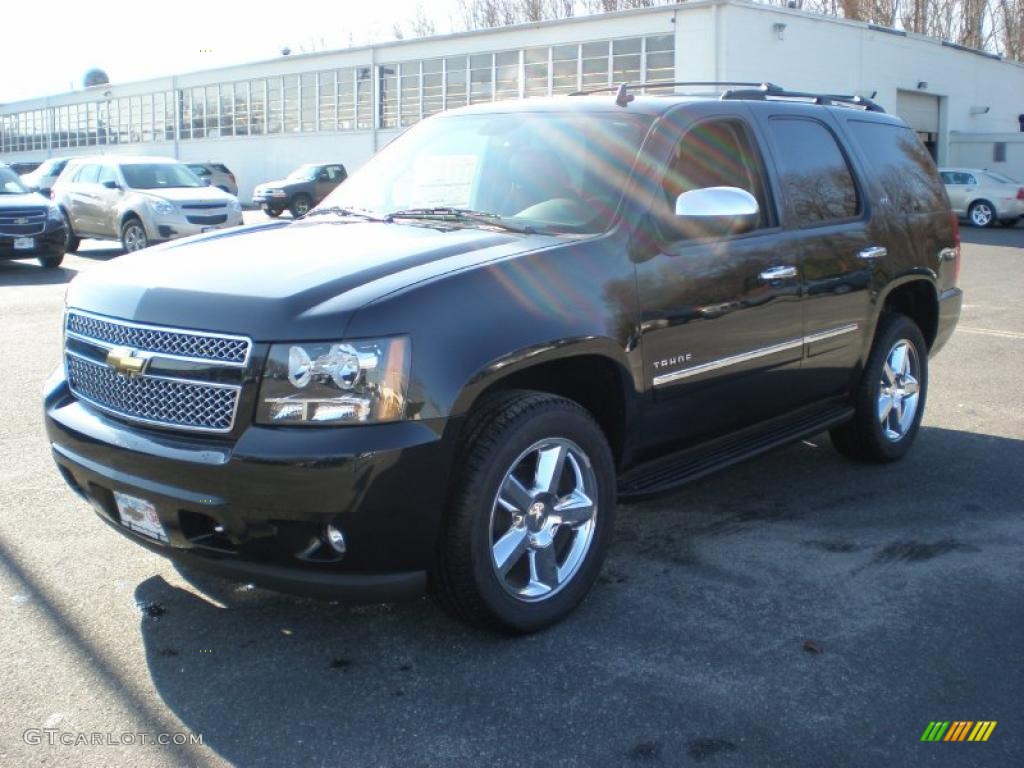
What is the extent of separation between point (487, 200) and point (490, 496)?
157cm

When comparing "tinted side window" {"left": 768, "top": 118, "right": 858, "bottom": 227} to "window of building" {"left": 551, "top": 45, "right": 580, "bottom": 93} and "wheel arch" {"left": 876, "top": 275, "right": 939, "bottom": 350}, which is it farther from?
"window of building" {"left": 551, "top": 45, "right": 580, "bottom": 93}

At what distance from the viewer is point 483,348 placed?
3.55m

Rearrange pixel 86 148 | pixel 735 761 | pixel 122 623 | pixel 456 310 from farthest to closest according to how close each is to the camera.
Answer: pixel 86 148
pixel 122 623
pixel 456 310
pixel 735 761

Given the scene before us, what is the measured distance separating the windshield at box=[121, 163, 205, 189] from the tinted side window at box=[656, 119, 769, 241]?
15.7m

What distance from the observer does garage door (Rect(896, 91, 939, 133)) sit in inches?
1480

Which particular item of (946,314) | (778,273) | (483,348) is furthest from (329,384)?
(946,314)

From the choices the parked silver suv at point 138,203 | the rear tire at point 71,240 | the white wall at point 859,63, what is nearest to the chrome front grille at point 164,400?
the parked silver suv at point 138,203

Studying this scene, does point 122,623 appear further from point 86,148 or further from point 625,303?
point 86,148

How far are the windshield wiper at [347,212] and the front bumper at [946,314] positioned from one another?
355cm

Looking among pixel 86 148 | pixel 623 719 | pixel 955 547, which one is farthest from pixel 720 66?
pixel 86 148

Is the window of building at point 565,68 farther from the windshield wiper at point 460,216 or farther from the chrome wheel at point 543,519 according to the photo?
the chrome wheel at point 543,519

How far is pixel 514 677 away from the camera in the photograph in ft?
11.7

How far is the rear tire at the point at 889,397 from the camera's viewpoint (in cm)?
590

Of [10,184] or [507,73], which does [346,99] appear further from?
[10,184]
